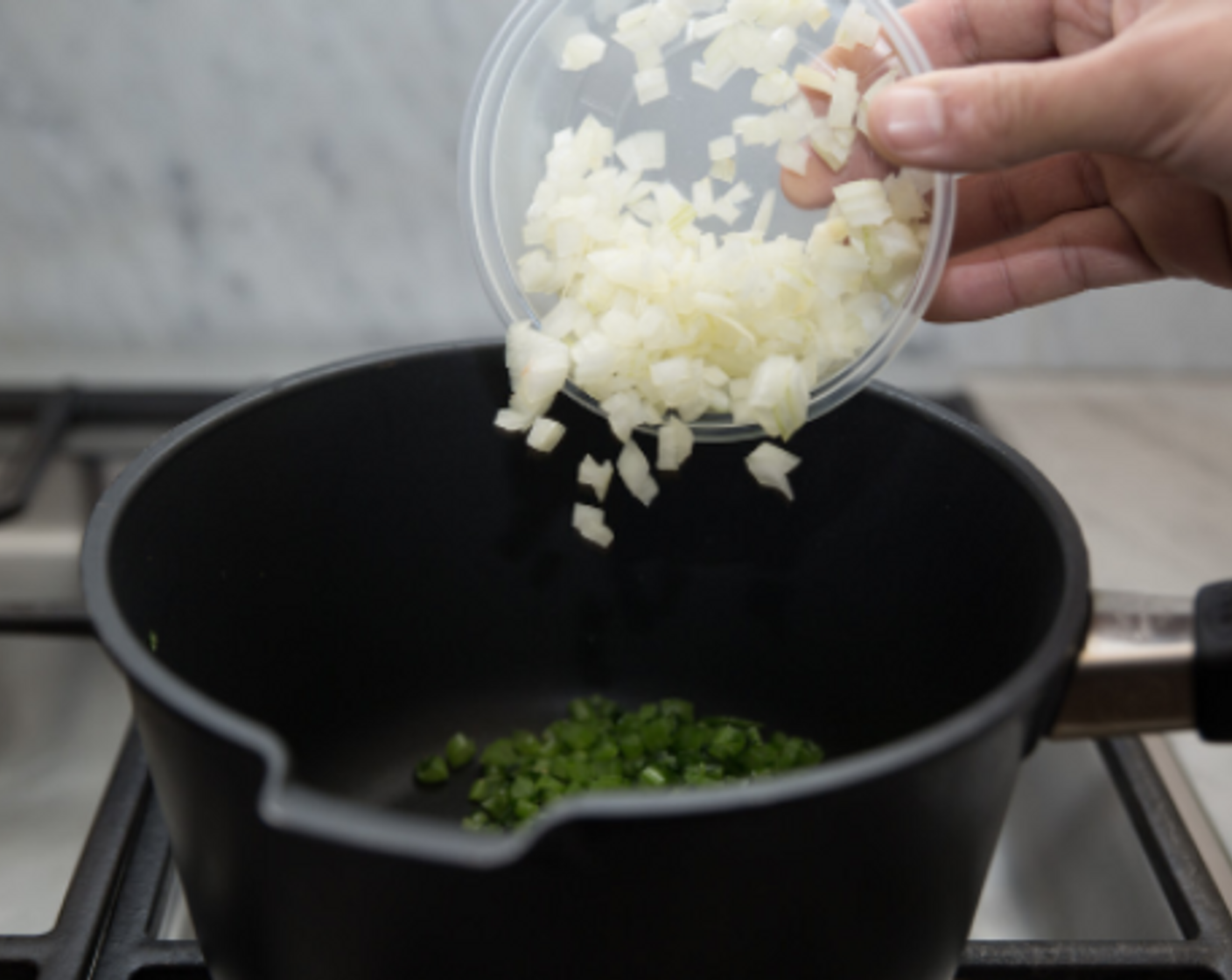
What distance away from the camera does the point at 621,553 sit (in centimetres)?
84

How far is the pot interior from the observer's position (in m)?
0.65

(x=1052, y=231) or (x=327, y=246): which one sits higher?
(x=1052, y=231)

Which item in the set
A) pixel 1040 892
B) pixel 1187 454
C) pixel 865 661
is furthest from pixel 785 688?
pixel 1187 454

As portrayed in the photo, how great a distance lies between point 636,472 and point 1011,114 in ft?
1.03

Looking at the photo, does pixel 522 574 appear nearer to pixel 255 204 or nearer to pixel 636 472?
pixel 636 472

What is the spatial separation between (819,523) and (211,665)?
0.40m

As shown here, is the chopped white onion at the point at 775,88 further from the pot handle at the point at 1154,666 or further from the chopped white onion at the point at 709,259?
the pot handle at the point at 1154,666

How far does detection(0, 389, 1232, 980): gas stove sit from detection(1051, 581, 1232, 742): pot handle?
0.19 m

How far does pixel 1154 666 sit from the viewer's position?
0.50m

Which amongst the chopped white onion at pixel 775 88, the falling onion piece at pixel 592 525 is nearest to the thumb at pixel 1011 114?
the chopped white onion at pixel 775 88

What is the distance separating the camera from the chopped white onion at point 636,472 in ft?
2.45

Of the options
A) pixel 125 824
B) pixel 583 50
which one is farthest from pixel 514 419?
pixel 125 824

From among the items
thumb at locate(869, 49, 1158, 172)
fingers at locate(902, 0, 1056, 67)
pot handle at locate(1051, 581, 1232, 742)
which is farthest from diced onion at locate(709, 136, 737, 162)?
pot handle at locate(1051, 581, 1232, 742)

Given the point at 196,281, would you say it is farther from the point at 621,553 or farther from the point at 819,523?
the point at 819,523
